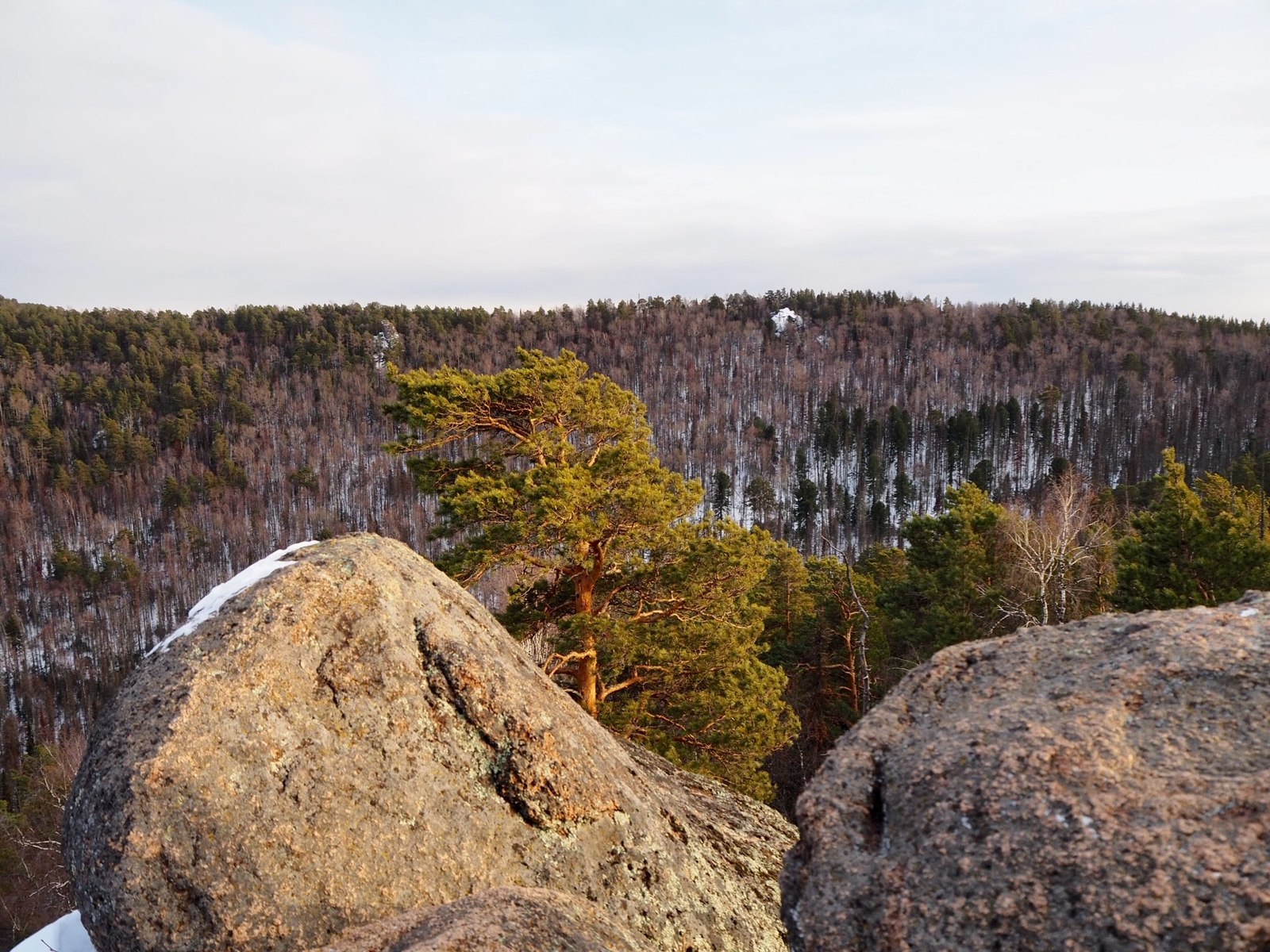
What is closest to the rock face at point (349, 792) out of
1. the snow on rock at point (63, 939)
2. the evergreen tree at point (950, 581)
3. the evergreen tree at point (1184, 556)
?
the snow on rock at point (63, 939)

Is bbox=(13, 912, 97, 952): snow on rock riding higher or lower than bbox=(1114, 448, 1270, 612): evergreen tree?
lower

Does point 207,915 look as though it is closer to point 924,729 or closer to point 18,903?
A: point 924,729

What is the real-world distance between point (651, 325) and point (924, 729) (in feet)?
596

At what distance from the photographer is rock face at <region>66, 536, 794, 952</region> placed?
5.04m

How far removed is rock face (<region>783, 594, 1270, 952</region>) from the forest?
25925mm

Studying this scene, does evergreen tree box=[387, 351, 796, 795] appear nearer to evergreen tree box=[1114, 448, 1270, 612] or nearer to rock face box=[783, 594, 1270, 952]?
evergreen tree box=[1114, 448, 1270, 612]

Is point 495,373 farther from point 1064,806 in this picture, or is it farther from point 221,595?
point 1064,806

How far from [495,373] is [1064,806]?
54.5 metres

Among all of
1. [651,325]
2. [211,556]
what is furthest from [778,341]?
[211,556]

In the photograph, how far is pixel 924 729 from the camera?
3.73m

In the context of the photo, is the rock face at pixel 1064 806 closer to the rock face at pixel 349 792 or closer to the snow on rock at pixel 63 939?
the rock face at pixel 349 792

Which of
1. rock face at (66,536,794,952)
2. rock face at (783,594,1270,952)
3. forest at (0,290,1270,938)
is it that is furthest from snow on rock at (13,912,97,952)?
forest at (0,290,1270,938)

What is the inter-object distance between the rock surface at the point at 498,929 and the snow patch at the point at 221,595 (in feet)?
9.61

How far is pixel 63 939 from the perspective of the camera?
606 centimetres
